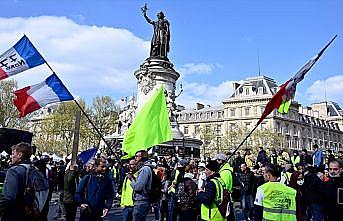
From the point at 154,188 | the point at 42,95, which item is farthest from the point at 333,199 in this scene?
the point at 42,95

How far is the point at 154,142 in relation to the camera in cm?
919

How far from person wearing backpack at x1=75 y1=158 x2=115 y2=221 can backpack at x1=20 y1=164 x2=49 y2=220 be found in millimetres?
2402

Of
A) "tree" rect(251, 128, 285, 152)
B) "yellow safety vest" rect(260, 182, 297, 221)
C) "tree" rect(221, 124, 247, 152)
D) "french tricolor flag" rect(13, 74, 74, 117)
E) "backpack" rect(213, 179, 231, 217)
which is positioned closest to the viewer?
"yellow safety vest" rect(260, 182, 297, 221)

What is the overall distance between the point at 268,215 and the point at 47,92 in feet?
27.1

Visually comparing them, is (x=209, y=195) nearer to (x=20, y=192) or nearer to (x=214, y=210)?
(x=214, y=210)

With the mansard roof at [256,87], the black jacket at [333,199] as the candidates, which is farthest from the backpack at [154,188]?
the mansard roof at [256,87]

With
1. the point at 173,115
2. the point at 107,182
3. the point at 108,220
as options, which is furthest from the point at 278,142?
the point at 107,182

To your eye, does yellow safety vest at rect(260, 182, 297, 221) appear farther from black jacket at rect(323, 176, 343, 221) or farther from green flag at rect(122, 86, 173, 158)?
green flag at rect(122, 86, 173, 158)

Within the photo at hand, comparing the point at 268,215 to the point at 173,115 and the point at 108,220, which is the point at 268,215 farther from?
the point at 173,115

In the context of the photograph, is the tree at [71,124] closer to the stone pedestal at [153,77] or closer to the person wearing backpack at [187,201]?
the stone pedestal at [153,77]

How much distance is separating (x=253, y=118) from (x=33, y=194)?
82.4 meters

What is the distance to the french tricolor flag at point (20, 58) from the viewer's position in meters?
12.2

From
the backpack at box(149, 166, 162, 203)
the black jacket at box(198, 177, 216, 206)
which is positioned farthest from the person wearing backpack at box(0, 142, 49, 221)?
the backpack at box(149, 166, 162, 203)

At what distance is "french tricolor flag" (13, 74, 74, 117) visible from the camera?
11.9 m
